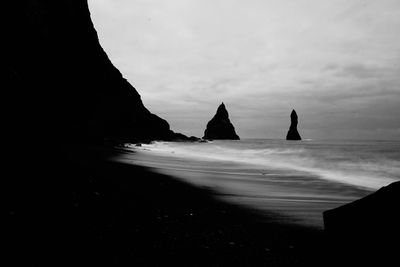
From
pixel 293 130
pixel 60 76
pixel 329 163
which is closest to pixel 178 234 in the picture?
pixel 329 163

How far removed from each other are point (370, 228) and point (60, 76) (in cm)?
5213

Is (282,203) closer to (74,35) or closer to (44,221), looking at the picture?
(44,221)

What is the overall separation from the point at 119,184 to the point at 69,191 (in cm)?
257

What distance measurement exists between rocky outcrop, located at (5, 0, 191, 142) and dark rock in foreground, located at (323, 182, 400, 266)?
1933 cm

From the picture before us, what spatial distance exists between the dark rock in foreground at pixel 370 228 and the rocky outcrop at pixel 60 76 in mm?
19334

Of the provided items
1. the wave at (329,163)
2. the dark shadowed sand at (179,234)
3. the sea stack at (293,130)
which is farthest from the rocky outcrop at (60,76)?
the sea stack at (293,130)

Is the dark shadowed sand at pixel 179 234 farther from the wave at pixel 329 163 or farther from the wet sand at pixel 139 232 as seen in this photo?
the wave at pixel 329 163

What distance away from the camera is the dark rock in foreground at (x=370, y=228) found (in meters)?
3.76

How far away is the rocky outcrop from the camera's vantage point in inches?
1096

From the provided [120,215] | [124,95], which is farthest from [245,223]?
[124,95]

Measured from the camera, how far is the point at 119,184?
8844mm

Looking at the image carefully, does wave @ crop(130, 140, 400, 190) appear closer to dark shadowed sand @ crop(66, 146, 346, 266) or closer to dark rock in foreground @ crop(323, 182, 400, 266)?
dark shadowed sand @ crop(66, 146, 346, 266)

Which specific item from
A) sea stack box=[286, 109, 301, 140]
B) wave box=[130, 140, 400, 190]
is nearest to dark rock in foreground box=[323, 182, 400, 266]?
wave box=[130, 140, 400, 190]

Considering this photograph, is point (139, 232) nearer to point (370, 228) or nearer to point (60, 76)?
point (370, 228)
